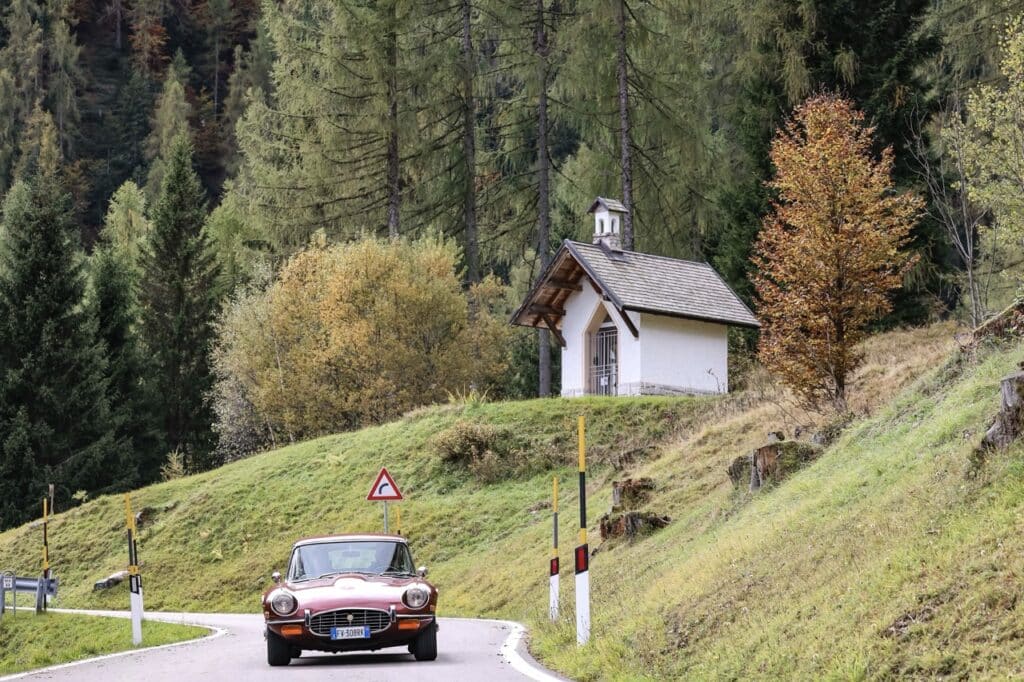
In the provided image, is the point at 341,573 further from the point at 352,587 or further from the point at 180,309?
the point at 180,309

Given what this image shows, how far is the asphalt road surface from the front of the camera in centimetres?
1295

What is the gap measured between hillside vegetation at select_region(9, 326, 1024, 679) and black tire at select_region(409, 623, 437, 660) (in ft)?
4.02

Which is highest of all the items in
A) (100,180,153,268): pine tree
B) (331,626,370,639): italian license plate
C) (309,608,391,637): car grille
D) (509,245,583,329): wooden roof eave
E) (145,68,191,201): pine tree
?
(145,68,191,201): pine tree

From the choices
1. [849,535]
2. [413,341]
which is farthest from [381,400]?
[849,535]

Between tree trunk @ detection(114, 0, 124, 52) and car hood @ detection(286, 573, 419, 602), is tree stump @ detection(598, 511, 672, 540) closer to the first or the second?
car hood @ detection(286, 573, 419, 602)

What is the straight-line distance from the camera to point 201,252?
220ft

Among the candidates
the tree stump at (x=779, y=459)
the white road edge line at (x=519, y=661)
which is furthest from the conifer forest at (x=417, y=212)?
the white road edge line at (x=519, y=661)

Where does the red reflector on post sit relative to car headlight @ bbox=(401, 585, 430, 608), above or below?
above

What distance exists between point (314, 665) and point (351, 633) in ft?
2.26

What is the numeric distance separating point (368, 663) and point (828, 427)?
410 inches

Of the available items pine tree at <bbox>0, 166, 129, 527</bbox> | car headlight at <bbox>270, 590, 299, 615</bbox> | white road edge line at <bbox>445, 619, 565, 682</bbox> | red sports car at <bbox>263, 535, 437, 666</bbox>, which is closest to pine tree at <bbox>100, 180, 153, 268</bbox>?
pine tree at <bbox>0, 166, 129, 527</bbox>

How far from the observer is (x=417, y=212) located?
60938mm

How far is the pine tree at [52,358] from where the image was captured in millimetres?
54906

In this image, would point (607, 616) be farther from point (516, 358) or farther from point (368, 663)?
point (516, 358)
